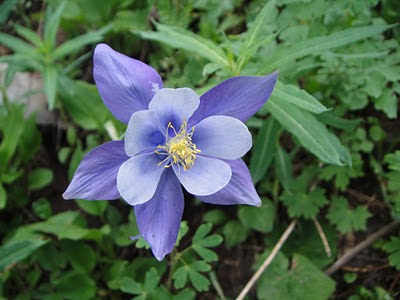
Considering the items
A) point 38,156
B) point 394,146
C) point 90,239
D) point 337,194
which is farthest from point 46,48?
point 394,146

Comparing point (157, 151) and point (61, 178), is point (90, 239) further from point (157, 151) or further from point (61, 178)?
point (157, 151)

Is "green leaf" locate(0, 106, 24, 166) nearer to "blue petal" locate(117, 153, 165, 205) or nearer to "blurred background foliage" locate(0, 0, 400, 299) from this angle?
"blurred background foliage" locate(0, 0, 400, 299)

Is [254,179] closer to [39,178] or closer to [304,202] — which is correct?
[304,202]

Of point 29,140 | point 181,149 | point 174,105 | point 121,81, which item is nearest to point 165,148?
point 181,149

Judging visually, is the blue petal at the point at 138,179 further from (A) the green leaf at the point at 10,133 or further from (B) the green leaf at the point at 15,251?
(A) the green leaf at the point at 10,133

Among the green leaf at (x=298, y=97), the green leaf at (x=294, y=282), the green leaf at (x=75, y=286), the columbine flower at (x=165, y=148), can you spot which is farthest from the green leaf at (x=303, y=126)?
the green leaf at (x=75, y=286)
